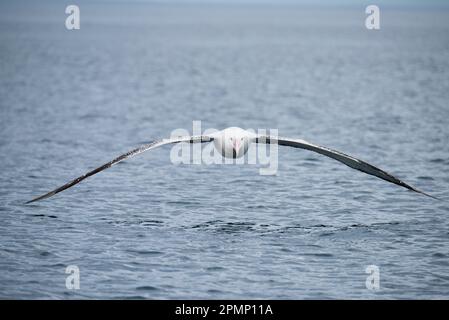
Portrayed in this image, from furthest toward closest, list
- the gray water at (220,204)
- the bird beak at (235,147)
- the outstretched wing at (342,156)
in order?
the bird beak at (235,147)
the outstretched wing at (342,156)
the gray water at (220,204)

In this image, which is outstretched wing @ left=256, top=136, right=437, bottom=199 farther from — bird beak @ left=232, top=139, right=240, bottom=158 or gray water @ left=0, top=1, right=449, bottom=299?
gray water @ left=0, top=1, right=449, bottom=299

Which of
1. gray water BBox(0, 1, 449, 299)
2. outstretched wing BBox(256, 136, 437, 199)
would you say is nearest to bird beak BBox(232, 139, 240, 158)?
outstretched wing BBox(256, 136, 437, 199)

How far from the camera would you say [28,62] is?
105 metres

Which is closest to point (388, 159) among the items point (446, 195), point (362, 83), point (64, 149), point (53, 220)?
point (446, 195)

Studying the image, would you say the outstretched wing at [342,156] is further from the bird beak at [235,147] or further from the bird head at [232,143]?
the bird beak at [235,147]

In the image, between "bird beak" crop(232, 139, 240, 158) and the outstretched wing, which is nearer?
the outstretched wing

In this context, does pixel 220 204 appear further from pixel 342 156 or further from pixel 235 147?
pixel 342 156

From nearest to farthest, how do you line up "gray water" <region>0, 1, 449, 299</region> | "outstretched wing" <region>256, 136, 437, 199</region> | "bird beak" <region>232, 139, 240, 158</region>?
"gray water" <region>0, 1, 449, 299</region>
"outstretched wing" <region>256, 136, 437, 199</region>
"bird beak" <region>232, 139, 240, 158</region>

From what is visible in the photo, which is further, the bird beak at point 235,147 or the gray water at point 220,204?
the bird beak at point 235,147

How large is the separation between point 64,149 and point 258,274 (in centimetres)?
1995

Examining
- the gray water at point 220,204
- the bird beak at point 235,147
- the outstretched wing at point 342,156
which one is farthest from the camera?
the bird beak at point 235,147

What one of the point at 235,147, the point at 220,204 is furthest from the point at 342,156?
the point at 220,204

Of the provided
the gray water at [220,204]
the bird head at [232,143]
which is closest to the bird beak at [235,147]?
the bird head at [232,143]

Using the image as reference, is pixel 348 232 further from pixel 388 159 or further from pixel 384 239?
pixel 388 159
